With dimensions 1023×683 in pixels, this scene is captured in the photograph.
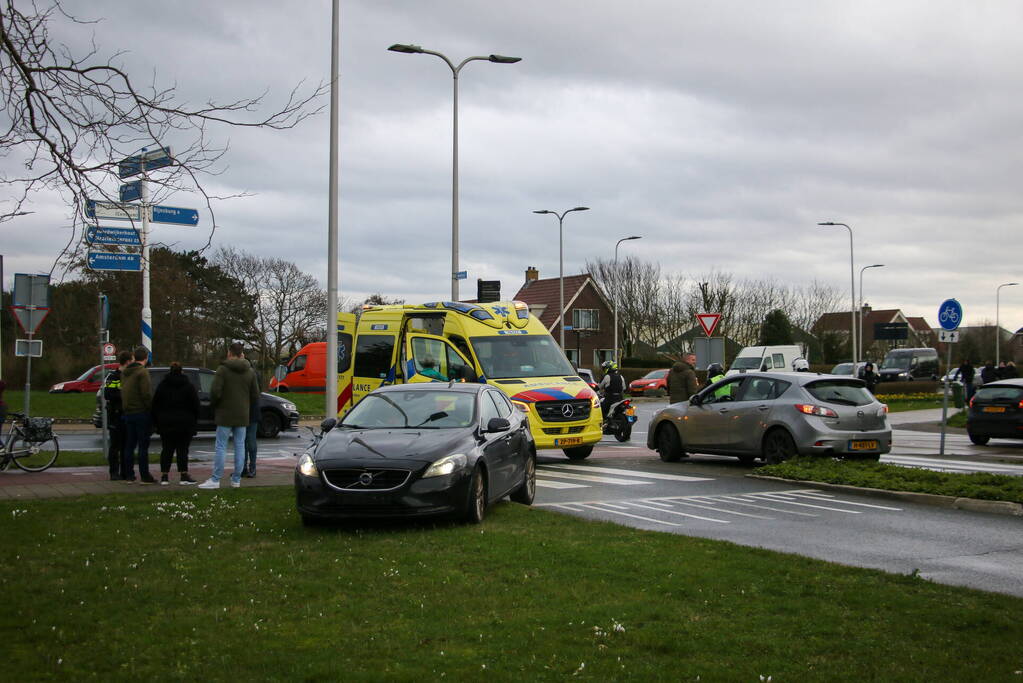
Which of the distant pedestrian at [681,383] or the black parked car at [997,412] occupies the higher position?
the distant pedestrian at [681,383]

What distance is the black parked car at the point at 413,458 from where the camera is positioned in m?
9.63

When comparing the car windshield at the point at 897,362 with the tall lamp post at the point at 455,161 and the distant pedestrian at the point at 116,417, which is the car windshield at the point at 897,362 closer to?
the tall lamp post at the point at 455,161

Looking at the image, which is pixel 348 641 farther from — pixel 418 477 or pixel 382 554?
pixel 418 477

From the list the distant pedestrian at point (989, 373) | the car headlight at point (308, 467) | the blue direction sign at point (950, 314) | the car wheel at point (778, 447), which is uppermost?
the blue direction sign at point (950, 314)

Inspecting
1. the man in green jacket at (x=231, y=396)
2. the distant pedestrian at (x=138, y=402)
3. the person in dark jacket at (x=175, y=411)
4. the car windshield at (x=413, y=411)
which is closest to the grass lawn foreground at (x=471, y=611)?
the car windshield at (x=413, y=411)

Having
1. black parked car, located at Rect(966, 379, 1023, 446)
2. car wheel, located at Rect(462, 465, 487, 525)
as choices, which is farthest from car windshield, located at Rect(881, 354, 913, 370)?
car wheel, located at Rect(462, 465, 487, 525)

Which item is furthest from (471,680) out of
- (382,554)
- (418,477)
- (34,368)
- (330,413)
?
(34,368)

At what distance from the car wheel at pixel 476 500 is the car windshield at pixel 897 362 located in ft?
181

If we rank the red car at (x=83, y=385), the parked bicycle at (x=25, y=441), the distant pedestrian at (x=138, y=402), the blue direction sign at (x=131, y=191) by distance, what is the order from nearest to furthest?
the blue direction sign at (x=131, y=191)
the distant pedestrian at (x=138, y=402)
the parked bicycle at (x=25, y=441)
the red car at (x=83, y=385)

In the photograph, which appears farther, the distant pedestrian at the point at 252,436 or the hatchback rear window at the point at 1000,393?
the hatchback rear window at the point at 1000,393

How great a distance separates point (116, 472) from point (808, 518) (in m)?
9.78

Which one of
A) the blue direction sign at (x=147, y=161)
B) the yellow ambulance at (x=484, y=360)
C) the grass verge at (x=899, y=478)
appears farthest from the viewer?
the yellow ambulance at (x=484, y=360)

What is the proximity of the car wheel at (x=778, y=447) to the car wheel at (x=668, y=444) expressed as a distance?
80.3 inches

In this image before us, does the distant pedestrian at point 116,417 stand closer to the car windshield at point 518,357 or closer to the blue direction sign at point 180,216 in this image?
the car windshield at point 518,357
